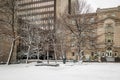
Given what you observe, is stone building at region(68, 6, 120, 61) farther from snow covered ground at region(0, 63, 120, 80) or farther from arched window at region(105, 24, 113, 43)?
snow covered ground at region(0, 63, 120, 80)

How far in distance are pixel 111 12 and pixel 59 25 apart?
79.8 ft

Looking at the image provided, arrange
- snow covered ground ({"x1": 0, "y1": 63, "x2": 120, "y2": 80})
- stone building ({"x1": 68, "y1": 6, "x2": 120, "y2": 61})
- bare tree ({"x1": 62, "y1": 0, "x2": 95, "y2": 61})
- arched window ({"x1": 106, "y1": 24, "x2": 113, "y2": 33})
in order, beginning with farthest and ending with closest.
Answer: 1. arched window ({"x1": 106, "y1": 24, "x2": 113, "y2": 33})
2. stone building ({"x1": 68, "y1": 6, "x2": 120, "y2": 61})
3. bare tree ({"x1": 62, "y1": 0, "x2": 95, "y2": 61})
4. snow covered ground ({"x1": 0, "y1": 63, "x2": 120, "y2": 80})

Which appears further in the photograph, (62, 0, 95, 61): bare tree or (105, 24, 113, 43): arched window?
(105, 24, 113, 43): arched window

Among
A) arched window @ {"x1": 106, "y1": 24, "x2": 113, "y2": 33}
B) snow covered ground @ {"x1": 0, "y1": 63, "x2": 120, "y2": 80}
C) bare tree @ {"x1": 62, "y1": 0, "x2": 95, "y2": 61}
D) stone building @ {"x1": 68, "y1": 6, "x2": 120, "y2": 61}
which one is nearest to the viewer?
snow covered ground @ {"x1": 0, "y1": 63, "x2": 120, "y2": 80}

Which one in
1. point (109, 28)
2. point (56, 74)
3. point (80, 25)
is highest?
point (109, 28)

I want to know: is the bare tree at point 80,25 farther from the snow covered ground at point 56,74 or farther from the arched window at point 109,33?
the arched window at point 109,33

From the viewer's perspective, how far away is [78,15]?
39.6m

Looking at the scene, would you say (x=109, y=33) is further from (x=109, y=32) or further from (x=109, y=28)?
(x=109, y=28)

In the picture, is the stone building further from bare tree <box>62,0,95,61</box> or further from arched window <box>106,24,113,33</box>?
bare tree <box>62,0,95,61</box>

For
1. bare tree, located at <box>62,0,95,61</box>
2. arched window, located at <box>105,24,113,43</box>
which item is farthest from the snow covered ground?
arched window, located at <box>105,24,113,43</box>

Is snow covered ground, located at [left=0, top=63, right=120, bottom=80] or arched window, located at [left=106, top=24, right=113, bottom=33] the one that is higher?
arched window, located at [left=106, top=24, right=113, bottom=33]

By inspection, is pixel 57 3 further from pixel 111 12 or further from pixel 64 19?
pixel 64 19

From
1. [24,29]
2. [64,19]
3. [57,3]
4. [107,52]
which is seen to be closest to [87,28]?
[64,19]

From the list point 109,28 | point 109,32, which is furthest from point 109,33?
point 109,28
